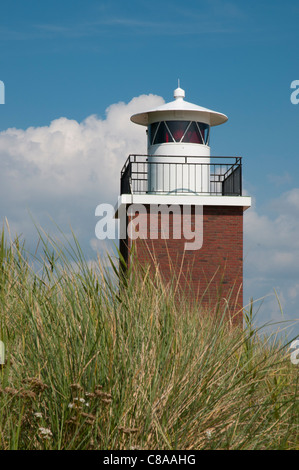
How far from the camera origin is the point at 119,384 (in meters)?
4.21

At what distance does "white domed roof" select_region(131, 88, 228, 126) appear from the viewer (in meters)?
17.1

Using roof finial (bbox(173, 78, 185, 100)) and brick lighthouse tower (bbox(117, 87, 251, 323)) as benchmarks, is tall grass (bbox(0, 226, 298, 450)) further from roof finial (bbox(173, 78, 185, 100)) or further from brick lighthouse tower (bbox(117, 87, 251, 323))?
roof finial (bbox(173, 78, 185, 100))

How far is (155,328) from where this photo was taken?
16.3ft

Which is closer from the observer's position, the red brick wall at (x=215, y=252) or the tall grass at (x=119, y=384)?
the tall grass at (x=119, y=384)

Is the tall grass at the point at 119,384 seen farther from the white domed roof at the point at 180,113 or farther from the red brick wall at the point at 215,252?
the white domed roof at the point at 180,113

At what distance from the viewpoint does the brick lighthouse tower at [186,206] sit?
50.5ft

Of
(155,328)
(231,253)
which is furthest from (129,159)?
(155,328)

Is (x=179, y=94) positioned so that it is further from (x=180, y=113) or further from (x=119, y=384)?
(x=119, y=384)

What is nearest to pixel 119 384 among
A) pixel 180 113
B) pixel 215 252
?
pixel 215 252

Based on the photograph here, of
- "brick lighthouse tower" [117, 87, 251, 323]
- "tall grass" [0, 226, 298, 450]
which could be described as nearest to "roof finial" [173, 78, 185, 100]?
"brick lighthouse tower" [117, 87, 251, 323]

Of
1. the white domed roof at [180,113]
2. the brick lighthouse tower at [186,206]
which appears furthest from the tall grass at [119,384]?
the white domed roof at [180,113]

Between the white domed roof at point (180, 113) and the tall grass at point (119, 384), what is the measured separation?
40.8ft

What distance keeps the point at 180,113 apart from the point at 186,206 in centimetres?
302

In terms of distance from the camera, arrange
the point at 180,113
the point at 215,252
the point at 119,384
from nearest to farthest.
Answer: the point at 119,384, the point at 215,252, the point at 180,113
